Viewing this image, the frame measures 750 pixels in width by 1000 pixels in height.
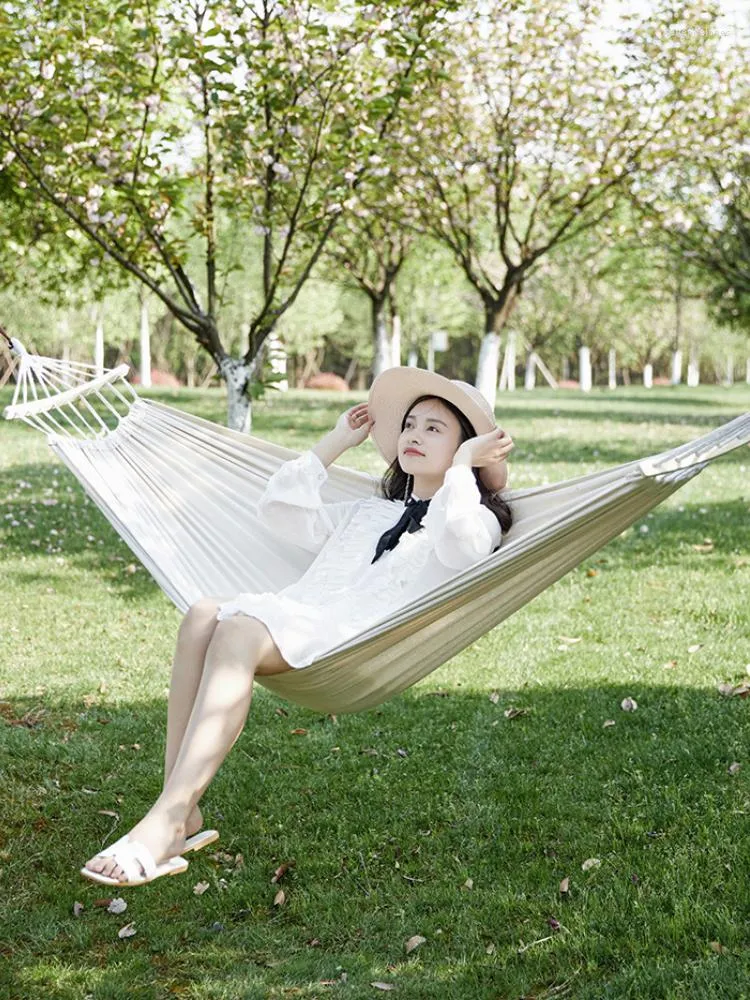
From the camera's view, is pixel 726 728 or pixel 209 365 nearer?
pixel 726 728

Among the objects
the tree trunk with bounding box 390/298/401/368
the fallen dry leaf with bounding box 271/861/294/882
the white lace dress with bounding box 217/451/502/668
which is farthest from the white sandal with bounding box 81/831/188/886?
the tree trunk with bounding box 390/298/401/368

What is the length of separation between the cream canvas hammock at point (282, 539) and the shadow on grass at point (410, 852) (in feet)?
1.51

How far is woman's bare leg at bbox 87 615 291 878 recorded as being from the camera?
2.01 m

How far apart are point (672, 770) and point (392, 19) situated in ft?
13.0

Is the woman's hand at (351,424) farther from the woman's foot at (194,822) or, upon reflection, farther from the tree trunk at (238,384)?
the tree trunk at (238,384)

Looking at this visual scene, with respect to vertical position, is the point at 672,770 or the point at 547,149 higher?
the point at 547,149

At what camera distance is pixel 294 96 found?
558 centimetres

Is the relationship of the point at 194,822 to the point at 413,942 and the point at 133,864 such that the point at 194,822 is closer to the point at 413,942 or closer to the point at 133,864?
the point at 133,864

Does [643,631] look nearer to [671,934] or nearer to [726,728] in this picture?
[726,728]

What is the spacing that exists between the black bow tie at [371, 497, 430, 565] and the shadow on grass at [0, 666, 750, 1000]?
2.24 feet

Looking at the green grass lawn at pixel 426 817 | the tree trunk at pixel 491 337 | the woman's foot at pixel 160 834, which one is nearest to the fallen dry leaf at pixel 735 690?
the green grass lawn at pixel 426 817

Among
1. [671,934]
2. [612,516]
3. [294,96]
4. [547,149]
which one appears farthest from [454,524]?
[547,149]

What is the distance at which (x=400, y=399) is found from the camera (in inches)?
109

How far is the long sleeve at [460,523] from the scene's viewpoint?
242 centimetres
